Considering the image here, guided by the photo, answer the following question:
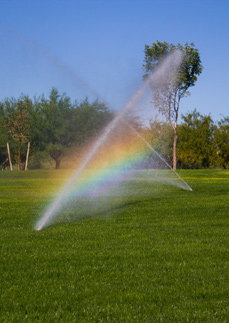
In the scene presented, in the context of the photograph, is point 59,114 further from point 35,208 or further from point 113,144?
point 35,208

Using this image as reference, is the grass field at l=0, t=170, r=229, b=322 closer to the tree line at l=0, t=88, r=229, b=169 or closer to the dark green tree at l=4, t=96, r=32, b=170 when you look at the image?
the dark green tree at l=4, t=96, r=32, b=170

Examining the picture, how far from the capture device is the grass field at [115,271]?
14.2ft

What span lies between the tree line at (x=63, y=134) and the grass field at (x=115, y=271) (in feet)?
181

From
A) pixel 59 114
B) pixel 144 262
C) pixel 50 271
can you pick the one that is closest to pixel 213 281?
pixel 144 262

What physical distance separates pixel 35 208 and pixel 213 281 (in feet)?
29.3

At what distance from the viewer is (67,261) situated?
6254 mm

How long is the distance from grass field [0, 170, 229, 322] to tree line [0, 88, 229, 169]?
55155mm

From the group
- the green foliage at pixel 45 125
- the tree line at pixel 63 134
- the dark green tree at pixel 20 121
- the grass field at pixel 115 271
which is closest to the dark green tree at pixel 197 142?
the tree line at pixel 63 134

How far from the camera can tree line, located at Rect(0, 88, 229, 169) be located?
66.0 meters

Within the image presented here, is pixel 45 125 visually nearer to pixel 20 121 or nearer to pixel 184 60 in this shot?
pixel 20 121

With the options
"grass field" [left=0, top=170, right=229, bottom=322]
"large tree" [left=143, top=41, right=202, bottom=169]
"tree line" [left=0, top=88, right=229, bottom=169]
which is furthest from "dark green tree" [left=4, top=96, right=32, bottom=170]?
"grass field" [left=0, top=170, right=229, bottom=322]

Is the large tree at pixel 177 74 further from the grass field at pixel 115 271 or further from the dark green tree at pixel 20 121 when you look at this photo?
the grass field at pixel 115 271

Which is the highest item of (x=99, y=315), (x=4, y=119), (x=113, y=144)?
(x=4, y=119)

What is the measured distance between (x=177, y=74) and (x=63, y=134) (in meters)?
27.0
